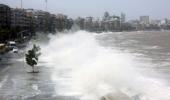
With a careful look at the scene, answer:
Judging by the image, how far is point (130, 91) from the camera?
23844 mm

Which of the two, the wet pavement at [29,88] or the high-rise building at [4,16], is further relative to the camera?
the high-rise building at [4,16]

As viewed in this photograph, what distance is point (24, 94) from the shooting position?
2298cm

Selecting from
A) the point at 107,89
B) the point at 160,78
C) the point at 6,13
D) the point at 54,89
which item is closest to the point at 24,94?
the point at 54,89

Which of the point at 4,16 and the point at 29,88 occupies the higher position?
the point at 4,16

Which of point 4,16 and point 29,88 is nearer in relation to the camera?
point 29,88

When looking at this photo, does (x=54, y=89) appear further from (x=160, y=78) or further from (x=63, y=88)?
(x=160, y=78)

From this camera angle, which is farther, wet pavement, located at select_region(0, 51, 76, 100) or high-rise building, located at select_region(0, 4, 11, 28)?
high-rise building, located at select_region(0, 4, 11, 28)

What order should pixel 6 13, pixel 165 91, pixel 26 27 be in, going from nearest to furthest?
pixel 165 91, pixel 6 13, pixel 26 27

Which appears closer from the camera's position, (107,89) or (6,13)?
(107,89)

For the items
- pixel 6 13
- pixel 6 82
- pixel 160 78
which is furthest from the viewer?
pixel 6 13

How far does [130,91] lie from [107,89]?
121cm

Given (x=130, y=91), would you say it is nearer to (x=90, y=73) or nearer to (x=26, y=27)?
(x=90, y=73)

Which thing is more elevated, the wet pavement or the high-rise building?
the high-rise building

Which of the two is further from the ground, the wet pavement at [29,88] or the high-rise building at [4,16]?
the high-rise building at [4,16]
